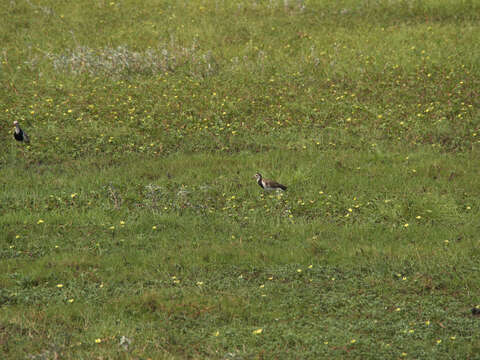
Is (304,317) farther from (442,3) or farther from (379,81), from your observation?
(442,3)

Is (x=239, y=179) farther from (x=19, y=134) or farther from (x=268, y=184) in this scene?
(x=19, y=134)

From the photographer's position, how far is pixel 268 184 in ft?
44.4

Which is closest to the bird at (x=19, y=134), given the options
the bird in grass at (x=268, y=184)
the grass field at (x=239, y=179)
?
the grass field at (x=239, y=179)

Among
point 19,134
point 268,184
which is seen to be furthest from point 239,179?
point 19,134

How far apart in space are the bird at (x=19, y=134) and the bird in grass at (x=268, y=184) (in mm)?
7481

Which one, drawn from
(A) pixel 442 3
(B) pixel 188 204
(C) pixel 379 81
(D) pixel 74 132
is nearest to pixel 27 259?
(B) pixel 188 204

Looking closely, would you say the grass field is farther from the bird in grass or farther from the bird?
the bird

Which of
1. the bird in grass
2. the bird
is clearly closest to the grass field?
the bird in grass

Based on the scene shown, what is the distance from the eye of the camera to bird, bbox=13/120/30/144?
645 inches

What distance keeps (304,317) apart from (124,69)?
1535cm

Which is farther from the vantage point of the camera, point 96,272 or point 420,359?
point 96,272

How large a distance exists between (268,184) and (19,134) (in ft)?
26.0

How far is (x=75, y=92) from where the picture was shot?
20.2 meters

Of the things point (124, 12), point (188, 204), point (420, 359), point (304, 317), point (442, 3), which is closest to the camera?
point (420, 359)
